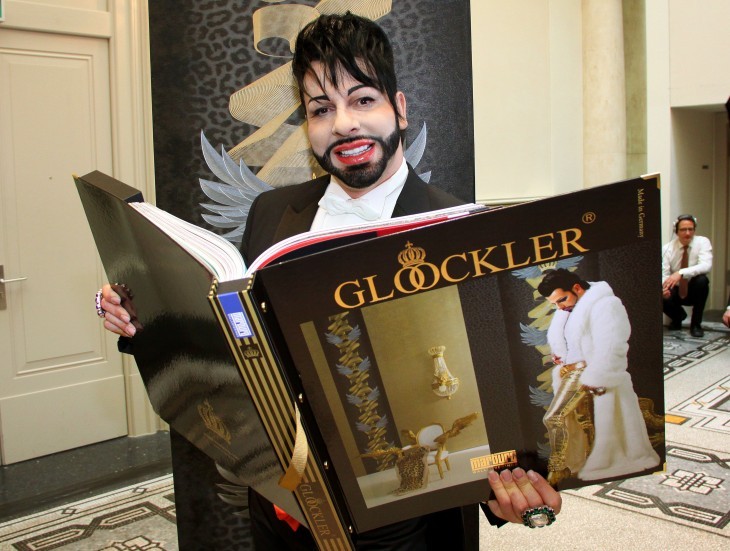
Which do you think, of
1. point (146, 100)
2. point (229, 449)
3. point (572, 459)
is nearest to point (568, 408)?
point (572, 459)

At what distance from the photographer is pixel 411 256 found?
85 cm

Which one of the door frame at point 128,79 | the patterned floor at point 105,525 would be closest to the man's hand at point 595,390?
the patterned floor at point 105,525

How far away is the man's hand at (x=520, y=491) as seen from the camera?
3.30 feet

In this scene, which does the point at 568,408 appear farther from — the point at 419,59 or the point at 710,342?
the point at 710,342

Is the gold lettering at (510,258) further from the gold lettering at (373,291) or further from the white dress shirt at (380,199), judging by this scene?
the white dress shirt at (380,199)

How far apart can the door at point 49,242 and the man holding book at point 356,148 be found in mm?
3099

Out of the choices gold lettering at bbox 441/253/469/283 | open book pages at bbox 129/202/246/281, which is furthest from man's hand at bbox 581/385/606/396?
open book pages at bbox 129/202/246/281

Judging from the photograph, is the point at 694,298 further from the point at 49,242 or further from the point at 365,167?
the point at 365,167

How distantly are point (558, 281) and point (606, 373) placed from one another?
143 mm

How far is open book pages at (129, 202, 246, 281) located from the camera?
88 cm

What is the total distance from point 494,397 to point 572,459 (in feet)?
0.48

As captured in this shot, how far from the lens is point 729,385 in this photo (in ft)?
17.2

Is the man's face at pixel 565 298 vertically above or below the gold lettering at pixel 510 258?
below

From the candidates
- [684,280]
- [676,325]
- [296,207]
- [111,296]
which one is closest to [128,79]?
[296,207]
